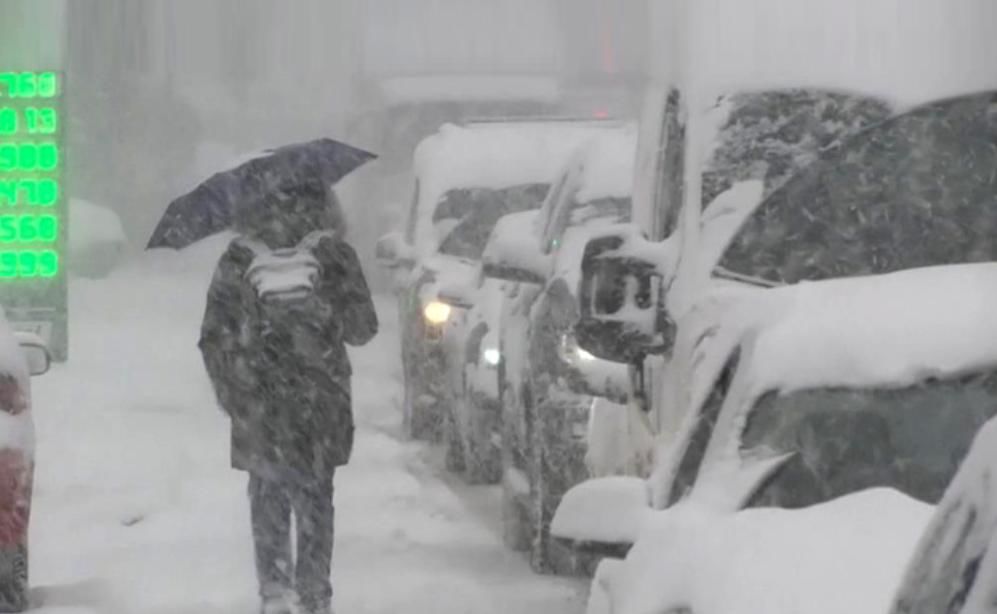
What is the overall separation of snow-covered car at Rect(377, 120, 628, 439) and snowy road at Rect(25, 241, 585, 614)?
47 cm

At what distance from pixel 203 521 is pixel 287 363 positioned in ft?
11.5

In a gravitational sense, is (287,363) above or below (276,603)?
above

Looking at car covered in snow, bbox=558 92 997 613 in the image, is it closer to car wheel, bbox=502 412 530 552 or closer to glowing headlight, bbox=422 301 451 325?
car wheel, bbox=502 412 530 552

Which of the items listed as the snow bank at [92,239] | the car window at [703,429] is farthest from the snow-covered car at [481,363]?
the snow bank at [92,239]

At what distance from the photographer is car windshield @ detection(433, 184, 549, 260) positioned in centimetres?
1311

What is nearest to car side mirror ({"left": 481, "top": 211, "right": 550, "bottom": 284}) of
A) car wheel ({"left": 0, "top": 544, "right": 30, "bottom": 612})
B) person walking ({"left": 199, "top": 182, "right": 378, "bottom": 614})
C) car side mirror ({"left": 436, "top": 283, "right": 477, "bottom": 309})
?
car side mirror ({"left": 436, "top": 283, "right": 477, "bottom": 309})

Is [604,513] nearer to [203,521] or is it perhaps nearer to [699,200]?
[699,200]

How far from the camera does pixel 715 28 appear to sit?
598 centimetres

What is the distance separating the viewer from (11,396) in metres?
7.58

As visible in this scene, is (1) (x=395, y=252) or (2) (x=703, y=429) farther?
(1) (x=395, y=252)

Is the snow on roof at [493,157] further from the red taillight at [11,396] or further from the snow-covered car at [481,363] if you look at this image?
the red taillight at [11,396]

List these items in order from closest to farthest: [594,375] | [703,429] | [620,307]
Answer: [703,429], [620,307], [594,375]

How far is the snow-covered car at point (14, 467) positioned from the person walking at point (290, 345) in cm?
71

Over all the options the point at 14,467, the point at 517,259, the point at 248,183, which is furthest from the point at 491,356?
the point at 14,467
